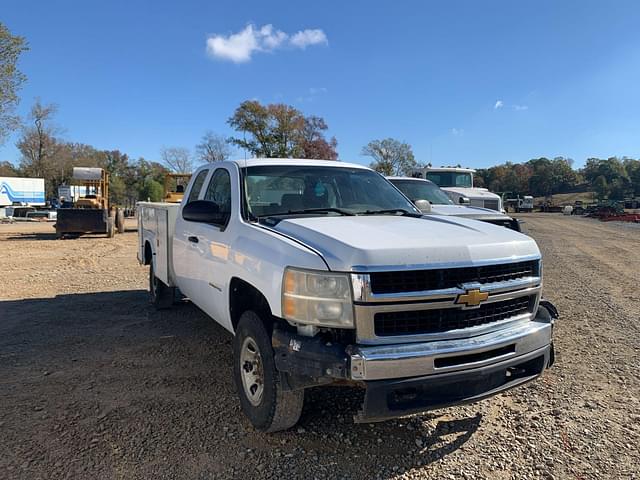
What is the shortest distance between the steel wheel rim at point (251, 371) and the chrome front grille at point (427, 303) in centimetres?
92

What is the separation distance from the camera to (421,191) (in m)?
10.1

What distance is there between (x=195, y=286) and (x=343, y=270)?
2.41 meters

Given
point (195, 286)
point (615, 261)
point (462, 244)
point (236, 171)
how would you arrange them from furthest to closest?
point (615, 261) < point (195, 286) < point (236, 171) < point (462, 244)

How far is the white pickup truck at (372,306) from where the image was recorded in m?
2.60

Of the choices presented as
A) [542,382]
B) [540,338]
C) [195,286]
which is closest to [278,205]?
[195,286]

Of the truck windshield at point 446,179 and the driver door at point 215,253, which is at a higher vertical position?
the truck windshield at point 446,179

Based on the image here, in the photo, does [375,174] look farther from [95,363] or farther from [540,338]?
[95,363]

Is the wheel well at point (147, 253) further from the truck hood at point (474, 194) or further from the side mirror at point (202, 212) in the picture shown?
the truck hood at point (474, 194)

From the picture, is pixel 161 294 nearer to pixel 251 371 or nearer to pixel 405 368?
pixel 251 371

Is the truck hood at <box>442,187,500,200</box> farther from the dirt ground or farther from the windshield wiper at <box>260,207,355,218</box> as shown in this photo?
the windshield wiper at <box>260,207,355,218</box>

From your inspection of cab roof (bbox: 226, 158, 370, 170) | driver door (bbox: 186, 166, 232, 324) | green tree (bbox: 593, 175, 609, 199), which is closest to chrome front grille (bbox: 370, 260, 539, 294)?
driver door (bbox: 186, 166, 232, 324)

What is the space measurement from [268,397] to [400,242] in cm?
130

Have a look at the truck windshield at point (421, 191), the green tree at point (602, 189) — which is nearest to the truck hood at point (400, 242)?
the truck windshield at point (421, 191)

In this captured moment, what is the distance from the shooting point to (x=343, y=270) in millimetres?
2617
